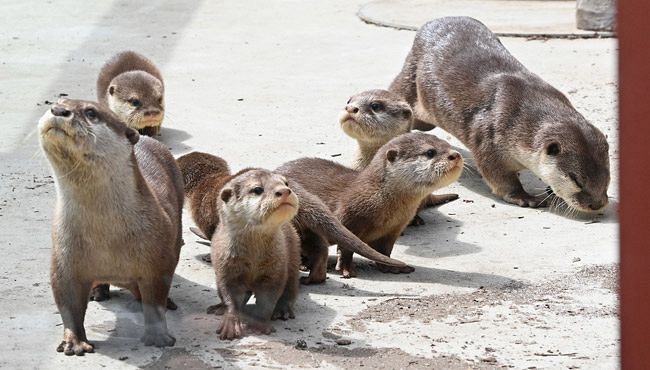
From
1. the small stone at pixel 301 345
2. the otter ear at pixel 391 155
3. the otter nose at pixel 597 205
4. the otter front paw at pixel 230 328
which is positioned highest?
the otter ear at pixel 391 155

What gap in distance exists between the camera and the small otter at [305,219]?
17.8ft

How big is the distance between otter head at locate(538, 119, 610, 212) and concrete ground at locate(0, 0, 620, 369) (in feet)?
0.43

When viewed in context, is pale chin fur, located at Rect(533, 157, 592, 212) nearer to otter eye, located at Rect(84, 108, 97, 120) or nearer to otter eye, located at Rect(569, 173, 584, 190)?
otter eye, located at Rect(569, 173, 584, 190)

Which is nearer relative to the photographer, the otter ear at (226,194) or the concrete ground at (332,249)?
the concrete ground at (332,249)

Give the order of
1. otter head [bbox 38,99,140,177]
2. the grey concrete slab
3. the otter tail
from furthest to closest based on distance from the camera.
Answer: the grey concrete slab < the otter tail < otter head [bbox 38,99,140,177]

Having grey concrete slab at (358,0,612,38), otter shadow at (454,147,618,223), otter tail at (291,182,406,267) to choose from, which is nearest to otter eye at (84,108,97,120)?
otter tail at (291,182,406,267)

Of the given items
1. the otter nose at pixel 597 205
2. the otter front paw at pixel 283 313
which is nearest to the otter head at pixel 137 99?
the otter nose at pixel 597 205

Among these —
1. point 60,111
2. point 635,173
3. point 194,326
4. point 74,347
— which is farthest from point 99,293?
point 635,173

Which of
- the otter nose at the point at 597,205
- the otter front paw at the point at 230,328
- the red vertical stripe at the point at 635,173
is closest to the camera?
the red vertical stripe at the point at 635,173

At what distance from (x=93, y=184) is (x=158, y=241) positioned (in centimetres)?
33

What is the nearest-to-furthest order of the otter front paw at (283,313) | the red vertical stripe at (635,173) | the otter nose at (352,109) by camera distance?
the red vertical stripe at (635,173), the otter front paw at (283,313), the otter nose at (352,109)

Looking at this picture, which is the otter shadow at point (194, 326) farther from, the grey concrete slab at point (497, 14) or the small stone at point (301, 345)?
the grey concrete slab at point (497, 14)

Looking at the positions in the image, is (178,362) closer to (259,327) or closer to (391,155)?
(259,327)

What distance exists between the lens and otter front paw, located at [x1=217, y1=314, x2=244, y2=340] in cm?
478
